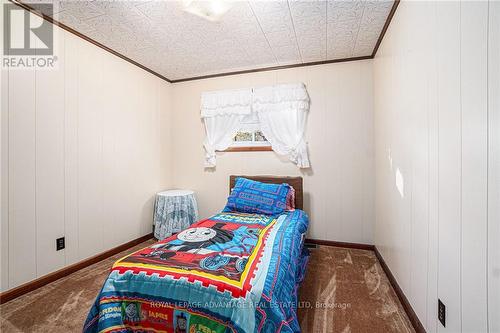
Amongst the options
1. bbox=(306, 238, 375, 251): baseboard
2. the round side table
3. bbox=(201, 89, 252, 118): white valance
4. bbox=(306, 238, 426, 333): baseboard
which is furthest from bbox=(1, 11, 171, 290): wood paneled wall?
bbox=(306, 238, 426, 333): baseboard

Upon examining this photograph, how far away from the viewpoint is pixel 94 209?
8.16 ft

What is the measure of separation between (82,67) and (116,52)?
1.67 ft

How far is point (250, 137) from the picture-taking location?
332 cm

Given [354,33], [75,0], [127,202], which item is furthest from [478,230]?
[127,202]

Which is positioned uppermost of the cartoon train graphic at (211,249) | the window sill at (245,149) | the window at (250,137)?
the window at (250,137)

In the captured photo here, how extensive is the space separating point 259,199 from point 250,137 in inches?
42.0

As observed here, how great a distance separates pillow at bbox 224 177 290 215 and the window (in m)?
0.66

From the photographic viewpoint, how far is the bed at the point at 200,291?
3.66ft

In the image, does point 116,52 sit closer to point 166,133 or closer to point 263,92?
point 166,133

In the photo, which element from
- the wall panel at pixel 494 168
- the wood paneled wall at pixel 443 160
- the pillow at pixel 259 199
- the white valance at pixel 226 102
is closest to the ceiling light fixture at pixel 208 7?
the white valance at pixel 226 102

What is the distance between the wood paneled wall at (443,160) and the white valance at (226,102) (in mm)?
1793

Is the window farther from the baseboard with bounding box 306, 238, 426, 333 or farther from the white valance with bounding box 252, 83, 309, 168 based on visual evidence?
the baseboard with bounding box 306, 238, 426, 333
